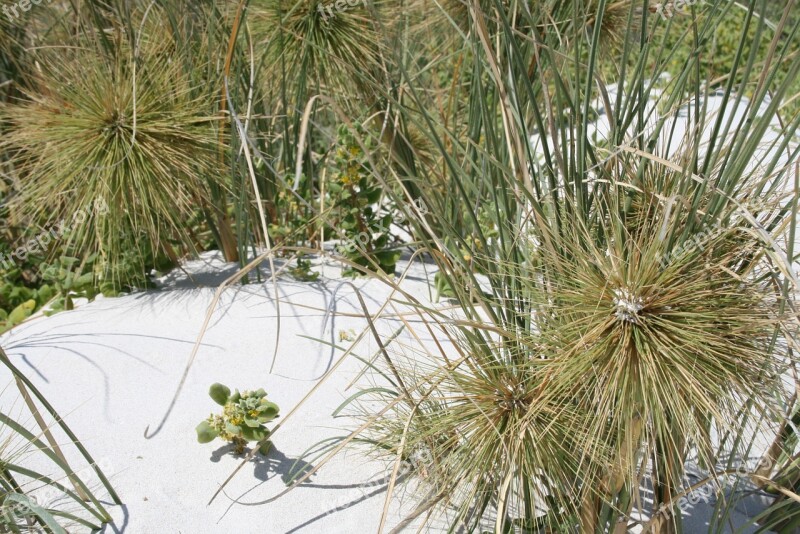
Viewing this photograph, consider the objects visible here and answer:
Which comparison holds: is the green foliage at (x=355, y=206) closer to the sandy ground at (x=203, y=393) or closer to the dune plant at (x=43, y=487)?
the sandy ground at (x=203, y=393)

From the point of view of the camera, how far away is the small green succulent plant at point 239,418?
158 centimetres

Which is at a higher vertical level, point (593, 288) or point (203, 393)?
point (593, 288)

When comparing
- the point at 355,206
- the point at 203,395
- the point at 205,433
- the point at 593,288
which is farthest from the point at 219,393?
the point at 355,206

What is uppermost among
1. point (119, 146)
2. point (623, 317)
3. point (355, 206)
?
point (119, 146)

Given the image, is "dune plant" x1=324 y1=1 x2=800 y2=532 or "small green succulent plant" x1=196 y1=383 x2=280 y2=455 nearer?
"dune plant" x1=324 y1=1 x2=800 y2=532

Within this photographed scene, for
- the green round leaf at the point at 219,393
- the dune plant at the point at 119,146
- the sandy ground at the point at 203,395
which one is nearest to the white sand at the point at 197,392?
the sandy ground at the point at 203,395

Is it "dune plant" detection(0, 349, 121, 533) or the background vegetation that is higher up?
the background vegetation

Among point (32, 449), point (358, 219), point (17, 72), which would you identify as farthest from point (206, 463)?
point (17, 72)

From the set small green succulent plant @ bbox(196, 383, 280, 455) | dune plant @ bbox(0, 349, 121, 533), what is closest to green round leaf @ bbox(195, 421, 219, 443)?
small green succulent plant @ bbox(196, 383, 280, 455)

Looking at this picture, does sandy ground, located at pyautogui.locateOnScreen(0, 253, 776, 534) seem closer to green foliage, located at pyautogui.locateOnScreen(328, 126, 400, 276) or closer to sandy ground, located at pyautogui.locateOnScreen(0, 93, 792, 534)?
sandy ground, located at pyautogui.locateOnScreen(0, 93, 792, 534)

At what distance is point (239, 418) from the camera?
158cm

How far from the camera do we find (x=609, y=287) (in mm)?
1152

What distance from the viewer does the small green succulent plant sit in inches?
62.2

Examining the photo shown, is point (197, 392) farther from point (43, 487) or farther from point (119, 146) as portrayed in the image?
point (119, 146)
